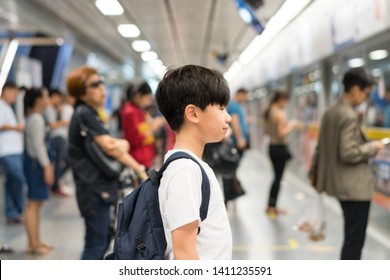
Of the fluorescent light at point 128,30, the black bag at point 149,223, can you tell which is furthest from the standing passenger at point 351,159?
the fluorescent light at point 128,30

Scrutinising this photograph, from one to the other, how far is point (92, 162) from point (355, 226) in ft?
5.83

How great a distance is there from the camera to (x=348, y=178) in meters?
3.40

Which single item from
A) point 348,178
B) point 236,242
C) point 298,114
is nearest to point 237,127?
point 236,242

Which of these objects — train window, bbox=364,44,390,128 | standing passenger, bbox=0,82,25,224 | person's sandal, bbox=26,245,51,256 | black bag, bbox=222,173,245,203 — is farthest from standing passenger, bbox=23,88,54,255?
train window, bbox=364,44,390,128

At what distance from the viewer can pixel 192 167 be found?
146 cm

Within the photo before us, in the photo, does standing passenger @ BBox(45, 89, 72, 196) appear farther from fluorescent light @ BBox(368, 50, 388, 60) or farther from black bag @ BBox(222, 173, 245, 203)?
fluorescent light @ BBox(368, 50, 388, 60)

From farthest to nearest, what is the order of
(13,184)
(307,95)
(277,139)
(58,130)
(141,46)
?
(307,95) → (58,130) → (141,46) → (277,139) → (13,184)

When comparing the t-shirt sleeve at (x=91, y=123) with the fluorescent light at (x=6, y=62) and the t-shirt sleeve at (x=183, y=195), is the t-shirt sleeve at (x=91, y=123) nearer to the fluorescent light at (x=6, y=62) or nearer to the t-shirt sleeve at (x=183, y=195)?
the t-shirt sleeve at (x=183, y=195)

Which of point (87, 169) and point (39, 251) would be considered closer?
point (87, 169)

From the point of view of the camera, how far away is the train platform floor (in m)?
4.56

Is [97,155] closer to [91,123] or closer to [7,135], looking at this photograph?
[91,123]

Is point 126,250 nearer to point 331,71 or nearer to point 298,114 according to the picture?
point 331,71

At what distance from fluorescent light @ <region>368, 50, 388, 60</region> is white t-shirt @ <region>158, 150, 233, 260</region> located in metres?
4.65

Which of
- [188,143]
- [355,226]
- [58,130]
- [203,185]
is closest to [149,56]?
[58,130]
